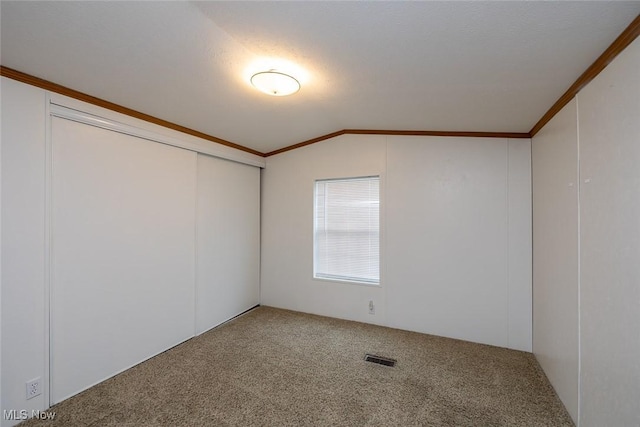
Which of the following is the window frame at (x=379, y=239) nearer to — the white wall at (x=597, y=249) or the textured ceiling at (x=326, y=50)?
the textured ceiling at (x=326, y=50)

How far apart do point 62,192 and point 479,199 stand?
3.67 meters

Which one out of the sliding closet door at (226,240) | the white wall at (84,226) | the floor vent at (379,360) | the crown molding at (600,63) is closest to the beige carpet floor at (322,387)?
the floor vent at (379,360)

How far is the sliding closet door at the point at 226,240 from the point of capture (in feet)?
10.3

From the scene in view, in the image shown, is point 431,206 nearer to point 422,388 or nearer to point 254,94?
point 422,388

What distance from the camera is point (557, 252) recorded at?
2.02m

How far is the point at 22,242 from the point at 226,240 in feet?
6.12

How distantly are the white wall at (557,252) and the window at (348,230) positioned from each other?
5.09 ft

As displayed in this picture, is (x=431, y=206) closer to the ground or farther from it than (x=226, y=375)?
farther from it

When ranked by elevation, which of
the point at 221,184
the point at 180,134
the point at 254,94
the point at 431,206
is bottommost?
the point at 431,206

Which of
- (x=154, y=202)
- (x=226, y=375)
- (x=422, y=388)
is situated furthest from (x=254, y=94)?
(x=422, y=388)

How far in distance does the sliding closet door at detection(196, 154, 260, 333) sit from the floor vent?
188 centimetres

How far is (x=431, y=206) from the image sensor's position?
3045 millimetres

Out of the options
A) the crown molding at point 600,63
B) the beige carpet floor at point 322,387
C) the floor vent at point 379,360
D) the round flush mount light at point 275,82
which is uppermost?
the round flush mount light at point 275,82

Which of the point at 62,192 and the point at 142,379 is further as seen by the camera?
the point at 142,379
